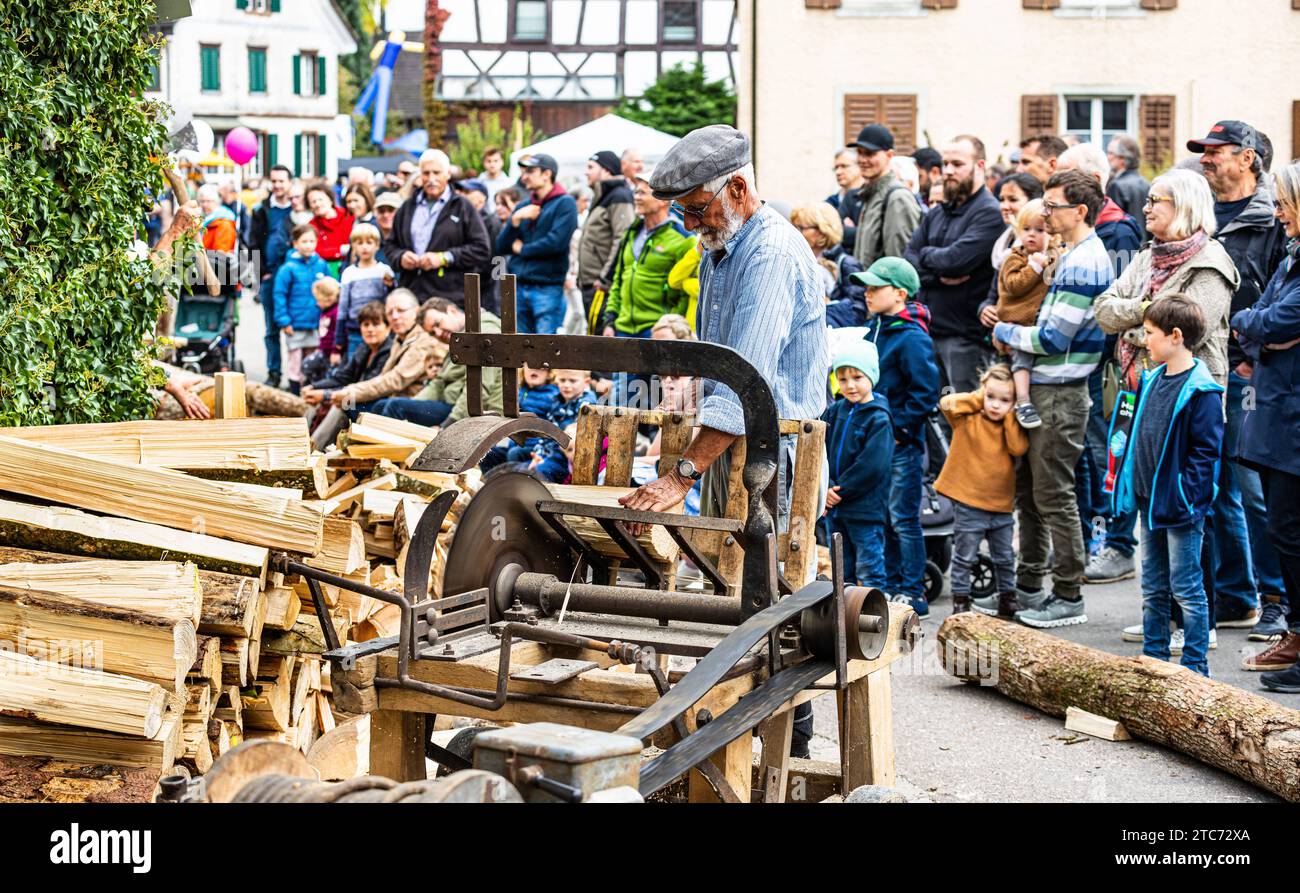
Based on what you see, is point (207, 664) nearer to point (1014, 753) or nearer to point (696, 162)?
point (696, 162)

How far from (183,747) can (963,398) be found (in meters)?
4.50

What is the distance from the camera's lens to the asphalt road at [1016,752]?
5.37 m

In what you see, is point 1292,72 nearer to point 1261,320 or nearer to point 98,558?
point 1261,320

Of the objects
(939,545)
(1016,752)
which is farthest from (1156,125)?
(1016,752)

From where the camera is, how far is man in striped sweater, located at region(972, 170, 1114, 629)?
7.47 metres

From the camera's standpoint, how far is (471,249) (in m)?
11.9

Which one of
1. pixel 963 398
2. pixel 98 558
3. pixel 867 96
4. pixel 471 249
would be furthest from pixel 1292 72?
pixel 98 558

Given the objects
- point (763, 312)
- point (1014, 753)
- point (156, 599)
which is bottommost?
point (1014, 753)

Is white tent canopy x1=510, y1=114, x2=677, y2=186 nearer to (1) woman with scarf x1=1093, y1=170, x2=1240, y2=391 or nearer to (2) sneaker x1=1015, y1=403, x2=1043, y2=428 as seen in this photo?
(2) sneaker x1=1015, y1=403, x2=1043, y2=428

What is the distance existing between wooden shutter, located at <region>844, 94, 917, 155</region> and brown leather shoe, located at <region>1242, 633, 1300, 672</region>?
15082 millimetres

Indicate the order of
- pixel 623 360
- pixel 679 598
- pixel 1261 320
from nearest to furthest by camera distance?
pixel 623 360 < pixel 679 598 < pixel 1261 320

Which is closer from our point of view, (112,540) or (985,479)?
(112,540)

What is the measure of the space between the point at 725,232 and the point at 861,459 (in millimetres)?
2969

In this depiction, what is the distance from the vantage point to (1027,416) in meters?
7.51
